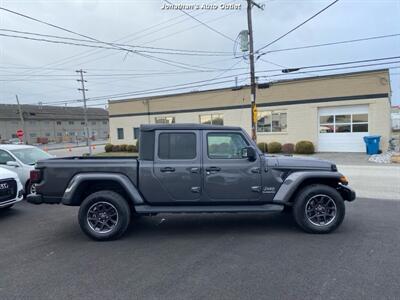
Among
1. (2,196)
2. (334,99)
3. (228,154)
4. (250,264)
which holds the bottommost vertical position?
(250,264)

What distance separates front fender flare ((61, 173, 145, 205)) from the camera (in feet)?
16.2

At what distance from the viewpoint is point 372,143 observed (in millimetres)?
17891

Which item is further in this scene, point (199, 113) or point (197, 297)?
point (199, 113)

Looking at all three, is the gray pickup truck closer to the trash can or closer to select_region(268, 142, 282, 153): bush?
the trash can

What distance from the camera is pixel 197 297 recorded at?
316 centimetres

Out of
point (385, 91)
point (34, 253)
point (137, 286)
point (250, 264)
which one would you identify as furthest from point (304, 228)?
point (385, 91)

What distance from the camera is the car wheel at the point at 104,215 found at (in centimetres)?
497

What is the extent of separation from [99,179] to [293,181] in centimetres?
323

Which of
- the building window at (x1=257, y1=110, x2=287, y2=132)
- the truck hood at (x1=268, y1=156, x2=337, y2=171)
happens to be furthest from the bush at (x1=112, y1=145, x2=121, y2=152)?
the truck hood at (x1=268, y1=156, x2=337, y2=171)

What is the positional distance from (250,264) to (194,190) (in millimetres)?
1586

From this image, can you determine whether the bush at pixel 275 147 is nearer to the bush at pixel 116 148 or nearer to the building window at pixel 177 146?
the bush at pixel 116 148

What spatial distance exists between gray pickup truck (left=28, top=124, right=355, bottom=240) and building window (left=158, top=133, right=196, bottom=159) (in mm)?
17

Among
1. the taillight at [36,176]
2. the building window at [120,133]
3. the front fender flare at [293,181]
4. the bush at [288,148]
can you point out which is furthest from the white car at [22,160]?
the building window at [120,133]

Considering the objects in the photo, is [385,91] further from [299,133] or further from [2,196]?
[2,196]
